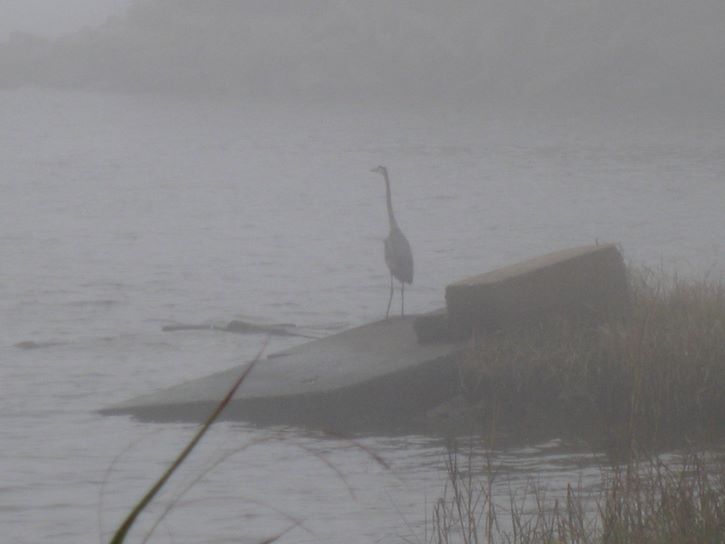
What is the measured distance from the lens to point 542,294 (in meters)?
12.0

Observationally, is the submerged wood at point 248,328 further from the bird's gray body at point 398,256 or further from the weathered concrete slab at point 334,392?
the weathered concrete slab at point 334,392

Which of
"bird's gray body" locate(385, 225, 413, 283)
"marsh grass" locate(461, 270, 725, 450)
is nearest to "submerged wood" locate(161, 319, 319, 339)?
"bird's gray body" locate(385, 225, 413, 283)

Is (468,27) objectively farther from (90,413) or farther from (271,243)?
(90,413)

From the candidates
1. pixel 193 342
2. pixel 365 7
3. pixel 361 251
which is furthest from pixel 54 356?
pixel 365 7

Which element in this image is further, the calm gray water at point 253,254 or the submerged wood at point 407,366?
the submerged wood at point 407,366

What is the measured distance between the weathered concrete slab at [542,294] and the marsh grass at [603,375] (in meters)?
0.28

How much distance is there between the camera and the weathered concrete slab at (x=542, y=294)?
11.7m

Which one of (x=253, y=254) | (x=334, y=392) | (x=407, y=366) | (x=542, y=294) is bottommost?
(x=253, y=254)

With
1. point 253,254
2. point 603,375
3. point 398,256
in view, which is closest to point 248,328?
point 398,256

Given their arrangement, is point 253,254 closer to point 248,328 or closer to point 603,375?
point 248,328

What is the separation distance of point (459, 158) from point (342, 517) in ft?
192

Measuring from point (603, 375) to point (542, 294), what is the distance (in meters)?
1.29

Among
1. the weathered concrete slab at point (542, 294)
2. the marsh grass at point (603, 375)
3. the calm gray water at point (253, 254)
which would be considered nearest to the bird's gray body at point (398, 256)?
the calm gray water at point (253, 254)

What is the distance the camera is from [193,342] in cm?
1834
